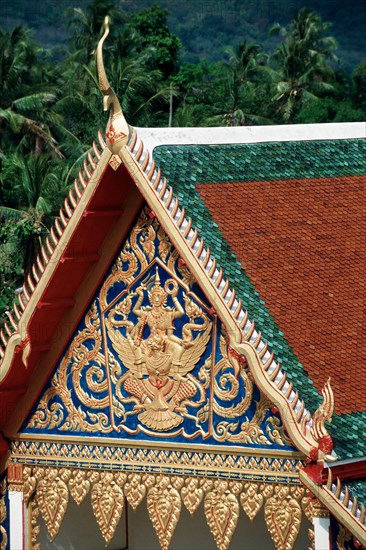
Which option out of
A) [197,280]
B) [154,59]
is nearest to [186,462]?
[197,280]

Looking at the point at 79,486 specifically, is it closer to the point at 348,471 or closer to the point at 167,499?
the point at 167,499

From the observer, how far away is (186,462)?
1259cm

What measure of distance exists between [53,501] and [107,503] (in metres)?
0.56

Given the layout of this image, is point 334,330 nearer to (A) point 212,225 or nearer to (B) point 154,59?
(A) point 212,225

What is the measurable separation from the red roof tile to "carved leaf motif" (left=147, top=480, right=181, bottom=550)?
1.58 meters

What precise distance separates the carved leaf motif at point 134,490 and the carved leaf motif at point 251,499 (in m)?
0.93

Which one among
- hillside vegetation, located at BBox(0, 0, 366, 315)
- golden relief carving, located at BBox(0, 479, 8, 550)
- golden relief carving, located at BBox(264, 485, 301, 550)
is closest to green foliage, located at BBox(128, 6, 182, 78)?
hillside vegetation, located at BBox(0, 0, 366, 315)

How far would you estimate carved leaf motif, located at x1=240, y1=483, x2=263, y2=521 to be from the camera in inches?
482

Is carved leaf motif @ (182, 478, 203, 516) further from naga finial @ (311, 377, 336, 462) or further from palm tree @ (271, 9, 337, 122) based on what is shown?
palm tree @ (271, 9, 337, 122)

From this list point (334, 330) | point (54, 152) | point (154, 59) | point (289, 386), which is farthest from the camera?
point (154, 59)

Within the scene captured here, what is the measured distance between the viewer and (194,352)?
40.9ft

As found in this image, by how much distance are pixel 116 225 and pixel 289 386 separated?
2.24 m

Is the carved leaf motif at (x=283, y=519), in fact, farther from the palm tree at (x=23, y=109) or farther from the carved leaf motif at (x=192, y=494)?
the palm tree at (x=23, y=109)

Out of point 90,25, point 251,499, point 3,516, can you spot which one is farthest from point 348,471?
point 90,25
